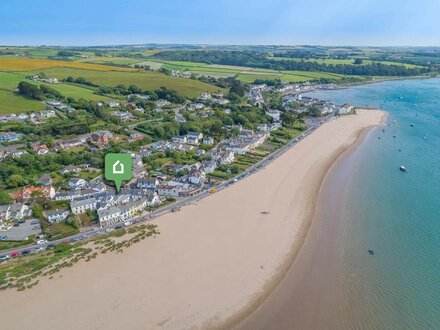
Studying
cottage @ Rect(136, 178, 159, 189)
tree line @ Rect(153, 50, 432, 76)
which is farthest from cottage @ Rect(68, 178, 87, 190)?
tree line @ Rect(153, 50, 432, 76)

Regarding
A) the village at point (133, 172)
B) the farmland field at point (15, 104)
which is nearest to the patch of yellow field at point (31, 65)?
the farmland field at point (15, 104)

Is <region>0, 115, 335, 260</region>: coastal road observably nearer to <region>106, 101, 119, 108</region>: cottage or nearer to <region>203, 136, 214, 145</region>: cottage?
<region>203, 136, 214, 145</region>: cottage

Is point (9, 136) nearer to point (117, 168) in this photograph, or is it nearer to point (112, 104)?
point (112, 104)

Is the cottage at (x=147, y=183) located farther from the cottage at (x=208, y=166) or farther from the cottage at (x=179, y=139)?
the cottage at (x=179, y=139)

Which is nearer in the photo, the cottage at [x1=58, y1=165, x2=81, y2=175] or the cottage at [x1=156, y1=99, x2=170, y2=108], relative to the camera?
the cottage at [x1=58, y1=165, x2=81, y2=175]

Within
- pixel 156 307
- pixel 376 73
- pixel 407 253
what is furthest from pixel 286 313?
pixel 376 73

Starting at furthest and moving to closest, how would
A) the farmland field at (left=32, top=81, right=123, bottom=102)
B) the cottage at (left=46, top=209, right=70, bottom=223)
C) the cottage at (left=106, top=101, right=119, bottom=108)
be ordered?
the farmland field at (left=32, top=81, right=123, bottom=102) → the cottage at (left=106, top=101, right=119, bottom=108) → the cottage at (left=46, top=209, right=70, bottom=223)
